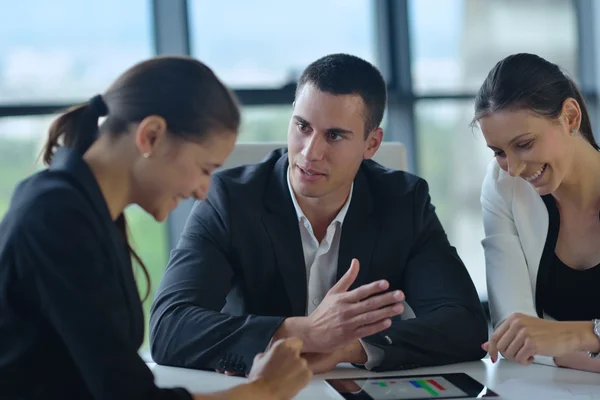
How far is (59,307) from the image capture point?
118 cm

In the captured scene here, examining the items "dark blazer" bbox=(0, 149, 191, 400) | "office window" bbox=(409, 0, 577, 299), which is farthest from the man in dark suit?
"office window" bbox=(409, 0, 577, 299)

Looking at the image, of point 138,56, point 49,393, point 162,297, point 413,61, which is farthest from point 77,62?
point 49,393

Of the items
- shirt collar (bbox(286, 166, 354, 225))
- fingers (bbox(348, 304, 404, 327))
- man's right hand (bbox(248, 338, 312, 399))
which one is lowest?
fingers (bbox(348, 304, 404, 327))

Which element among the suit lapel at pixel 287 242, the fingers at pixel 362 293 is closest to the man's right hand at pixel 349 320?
the fingers at pixel 362 293

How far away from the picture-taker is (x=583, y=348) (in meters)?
1.80

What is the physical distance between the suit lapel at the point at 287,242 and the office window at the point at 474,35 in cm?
232

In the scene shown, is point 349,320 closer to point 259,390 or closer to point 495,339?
point 495,339

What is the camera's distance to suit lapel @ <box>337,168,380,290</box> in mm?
2166

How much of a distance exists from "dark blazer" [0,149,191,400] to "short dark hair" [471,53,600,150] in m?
1.10

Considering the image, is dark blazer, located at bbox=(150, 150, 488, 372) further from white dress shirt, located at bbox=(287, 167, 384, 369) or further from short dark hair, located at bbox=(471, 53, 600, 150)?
short dark hair, located at bbox=(471, 53, 600, 150)

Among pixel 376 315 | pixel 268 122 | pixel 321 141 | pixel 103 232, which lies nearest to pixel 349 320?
pixel 376 315

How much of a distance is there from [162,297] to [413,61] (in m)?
2.72

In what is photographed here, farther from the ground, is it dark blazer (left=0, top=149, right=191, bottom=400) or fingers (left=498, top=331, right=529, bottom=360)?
dark blazer (left=0, top=149, right=191, bottom=400)

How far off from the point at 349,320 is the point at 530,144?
0.63 meters
